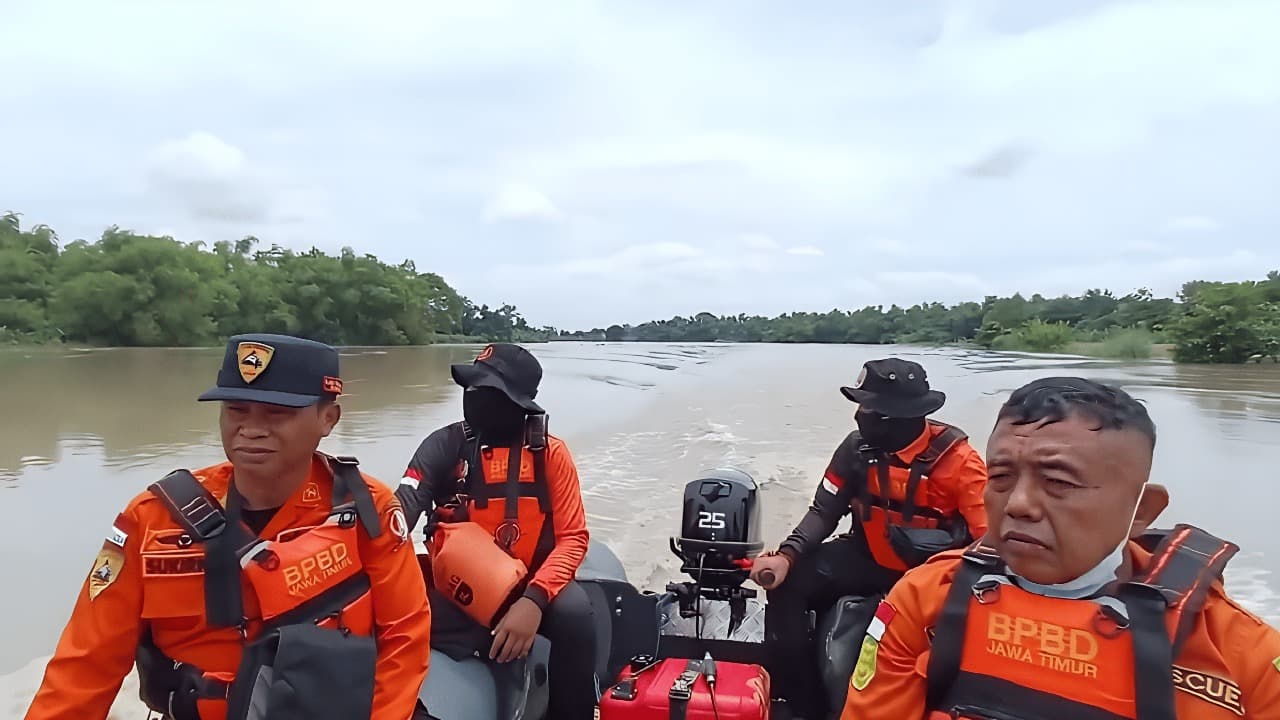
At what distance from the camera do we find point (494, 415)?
255cm

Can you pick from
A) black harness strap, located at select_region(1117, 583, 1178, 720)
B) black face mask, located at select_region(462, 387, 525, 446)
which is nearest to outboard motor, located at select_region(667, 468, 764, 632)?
black face mask, located at select_region(462, 387, 525, 446)

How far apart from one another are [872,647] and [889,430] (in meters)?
1.41

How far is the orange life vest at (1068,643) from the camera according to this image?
1153 millimetres

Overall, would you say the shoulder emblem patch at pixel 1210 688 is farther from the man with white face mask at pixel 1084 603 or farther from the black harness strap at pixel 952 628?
the black harness strap at pixel 952 628

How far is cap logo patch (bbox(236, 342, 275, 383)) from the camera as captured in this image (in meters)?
1.57

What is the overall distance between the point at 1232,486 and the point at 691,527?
720 centimetres

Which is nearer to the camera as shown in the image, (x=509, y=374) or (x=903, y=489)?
(x=509, y=374)

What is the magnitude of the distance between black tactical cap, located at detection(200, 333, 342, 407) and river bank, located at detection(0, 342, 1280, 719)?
223 centimetres

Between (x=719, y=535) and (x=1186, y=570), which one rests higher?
(x=1186, y=570)

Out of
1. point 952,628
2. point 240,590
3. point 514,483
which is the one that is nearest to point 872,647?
point 952,628

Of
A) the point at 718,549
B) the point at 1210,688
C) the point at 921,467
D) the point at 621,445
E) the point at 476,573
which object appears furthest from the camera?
the point at 621,445

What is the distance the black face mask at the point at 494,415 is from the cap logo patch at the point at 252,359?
963mm

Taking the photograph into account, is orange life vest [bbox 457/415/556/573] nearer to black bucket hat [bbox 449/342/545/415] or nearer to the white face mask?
black bucket hat [bbox 449/342/545/415]

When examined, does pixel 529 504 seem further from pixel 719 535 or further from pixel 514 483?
pixel 719 535
